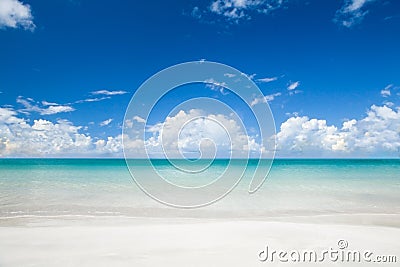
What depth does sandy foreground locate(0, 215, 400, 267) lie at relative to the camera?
16.5ft

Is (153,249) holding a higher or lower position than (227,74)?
lower

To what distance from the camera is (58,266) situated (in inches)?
186

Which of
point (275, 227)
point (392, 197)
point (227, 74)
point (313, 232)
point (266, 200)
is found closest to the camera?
point (313, 232)

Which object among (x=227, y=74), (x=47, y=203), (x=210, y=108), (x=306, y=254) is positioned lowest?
(x=47, y=203)

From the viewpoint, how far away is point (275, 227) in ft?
24.7

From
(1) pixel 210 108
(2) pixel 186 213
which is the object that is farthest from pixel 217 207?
(1) pixel 210 108

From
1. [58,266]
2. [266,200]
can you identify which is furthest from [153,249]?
[266,200]

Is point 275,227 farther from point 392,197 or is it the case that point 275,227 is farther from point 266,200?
point 392,197

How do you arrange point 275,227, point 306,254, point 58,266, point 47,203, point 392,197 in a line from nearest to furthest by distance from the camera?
point 58,266
point 306,254
point 275,227
point 47,203
point 392,197

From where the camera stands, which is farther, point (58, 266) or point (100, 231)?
point (100, 231)

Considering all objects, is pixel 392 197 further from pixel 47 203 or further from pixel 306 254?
pixel 47 203

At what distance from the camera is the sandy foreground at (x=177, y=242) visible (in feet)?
16.5

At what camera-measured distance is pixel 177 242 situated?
6105mm

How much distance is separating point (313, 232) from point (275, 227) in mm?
956
